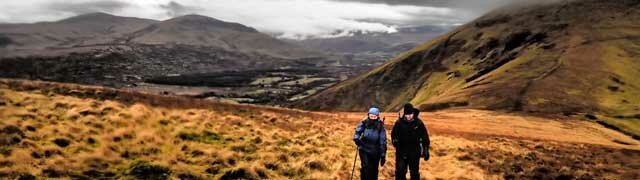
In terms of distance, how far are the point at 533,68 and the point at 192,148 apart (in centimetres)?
10100

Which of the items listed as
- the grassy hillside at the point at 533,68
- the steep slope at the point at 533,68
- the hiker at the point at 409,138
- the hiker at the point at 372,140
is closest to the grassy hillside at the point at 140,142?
the hiker at the point at 372,140

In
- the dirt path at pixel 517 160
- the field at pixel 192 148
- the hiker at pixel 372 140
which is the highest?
the hiker at pixel 372 140

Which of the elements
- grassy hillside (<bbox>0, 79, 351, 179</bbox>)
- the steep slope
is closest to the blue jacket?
grassy hillside (<bbox>0, 79, 351, 179</bbox>)

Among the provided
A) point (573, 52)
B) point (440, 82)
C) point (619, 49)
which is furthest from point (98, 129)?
point (440, 82)

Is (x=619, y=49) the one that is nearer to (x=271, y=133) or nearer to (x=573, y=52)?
(x=573, y=52)

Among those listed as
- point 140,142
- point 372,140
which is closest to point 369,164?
point 372,140

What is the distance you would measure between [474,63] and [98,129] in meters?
147

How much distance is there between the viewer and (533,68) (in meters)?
108

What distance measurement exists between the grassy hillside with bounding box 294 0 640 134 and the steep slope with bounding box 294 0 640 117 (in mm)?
183

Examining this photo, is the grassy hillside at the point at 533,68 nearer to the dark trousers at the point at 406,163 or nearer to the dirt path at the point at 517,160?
the dirt path at the point at 517,160

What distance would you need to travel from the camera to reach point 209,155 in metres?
19.0

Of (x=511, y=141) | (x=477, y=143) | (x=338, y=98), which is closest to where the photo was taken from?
(x=477, y=143)

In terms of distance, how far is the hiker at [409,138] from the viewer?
52.2 ft

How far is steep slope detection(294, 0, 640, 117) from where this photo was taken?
82.8 metres
